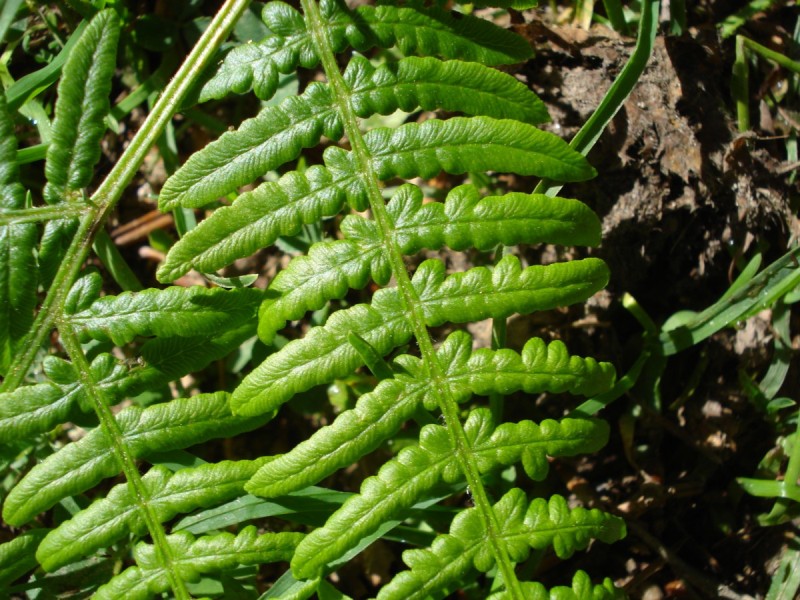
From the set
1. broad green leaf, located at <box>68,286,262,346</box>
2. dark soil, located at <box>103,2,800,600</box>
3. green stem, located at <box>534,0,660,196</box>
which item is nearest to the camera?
broad green leaf, located at <box>68,286,262,346</box>

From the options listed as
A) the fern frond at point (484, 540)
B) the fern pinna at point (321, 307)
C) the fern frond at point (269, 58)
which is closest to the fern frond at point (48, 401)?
the fern pinna at point (321, 307)

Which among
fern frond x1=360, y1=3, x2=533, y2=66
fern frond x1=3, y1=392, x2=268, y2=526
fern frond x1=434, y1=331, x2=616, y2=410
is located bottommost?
fern frond x1=434, y1=331, x2=616, y2=410

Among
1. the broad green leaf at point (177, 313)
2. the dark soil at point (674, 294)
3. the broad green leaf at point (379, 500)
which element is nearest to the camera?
the broad green leaf at point (379, 500)

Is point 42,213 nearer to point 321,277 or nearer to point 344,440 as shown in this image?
point 321,277

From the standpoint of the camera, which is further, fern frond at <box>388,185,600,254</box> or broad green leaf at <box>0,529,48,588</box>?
broad green leaf at <box>0,529,48,588</box>

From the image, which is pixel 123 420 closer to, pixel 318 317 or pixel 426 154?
pixel 318 317

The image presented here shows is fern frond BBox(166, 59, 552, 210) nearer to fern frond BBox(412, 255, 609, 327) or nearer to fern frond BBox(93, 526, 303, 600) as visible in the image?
fern frond BBox(412, 255, 609, 327)

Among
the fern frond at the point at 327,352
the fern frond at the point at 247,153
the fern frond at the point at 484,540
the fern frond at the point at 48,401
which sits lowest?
the fern frond at the point at 484,540

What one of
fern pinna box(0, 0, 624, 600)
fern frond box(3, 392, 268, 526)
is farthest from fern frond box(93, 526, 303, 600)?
fern frond box(3, 392, 268, 526)

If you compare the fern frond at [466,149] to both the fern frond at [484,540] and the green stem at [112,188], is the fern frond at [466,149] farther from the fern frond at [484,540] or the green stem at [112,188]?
the fern frond at [484,540]
